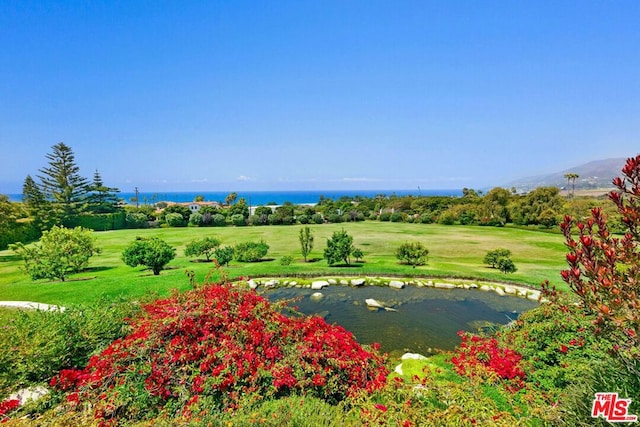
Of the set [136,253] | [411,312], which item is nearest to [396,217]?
[411,312]

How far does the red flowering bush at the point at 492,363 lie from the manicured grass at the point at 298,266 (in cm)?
664

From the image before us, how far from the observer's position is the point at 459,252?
20.3 m

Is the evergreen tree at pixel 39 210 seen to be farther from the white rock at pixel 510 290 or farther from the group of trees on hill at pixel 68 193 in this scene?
the white rock at pixel 510 290

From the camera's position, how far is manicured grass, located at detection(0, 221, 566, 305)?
9.64 metres

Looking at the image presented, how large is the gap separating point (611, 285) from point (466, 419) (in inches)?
68.5

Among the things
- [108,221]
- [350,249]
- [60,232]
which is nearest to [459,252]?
[350,249]

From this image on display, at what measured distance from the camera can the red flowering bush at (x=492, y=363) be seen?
12.5 feet

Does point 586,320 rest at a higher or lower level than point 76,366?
higher

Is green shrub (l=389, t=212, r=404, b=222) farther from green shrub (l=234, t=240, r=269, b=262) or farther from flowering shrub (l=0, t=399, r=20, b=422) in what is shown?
flowering shrub (l=0, t=399, r=20, b=422)

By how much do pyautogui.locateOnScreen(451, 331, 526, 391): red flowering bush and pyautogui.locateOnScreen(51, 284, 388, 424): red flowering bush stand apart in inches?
49.4

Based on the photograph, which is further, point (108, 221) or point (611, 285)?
point (108, 221)

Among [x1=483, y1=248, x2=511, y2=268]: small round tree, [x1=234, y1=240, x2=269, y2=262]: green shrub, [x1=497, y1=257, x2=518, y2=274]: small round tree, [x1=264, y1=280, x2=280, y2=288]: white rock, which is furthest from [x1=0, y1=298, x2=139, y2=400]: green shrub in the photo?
[x1=483, y1=248, x2=511, y2=268]: small round tree

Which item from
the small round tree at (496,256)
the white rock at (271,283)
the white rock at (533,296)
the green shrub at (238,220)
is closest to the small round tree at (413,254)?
the small round tree at (496,256)

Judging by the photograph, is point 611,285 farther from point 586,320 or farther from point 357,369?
point 586,320
